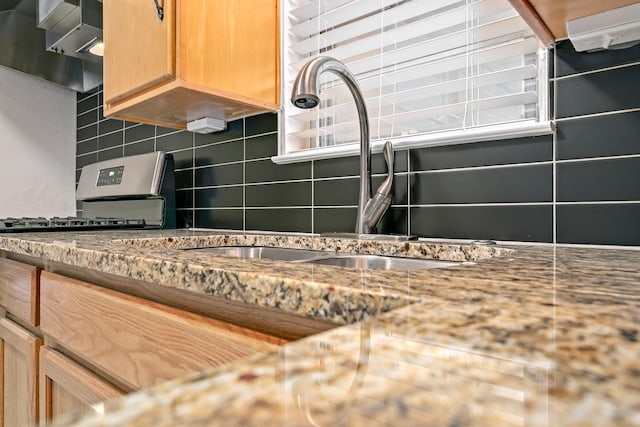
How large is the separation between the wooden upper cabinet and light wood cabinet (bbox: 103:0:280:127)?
81cm

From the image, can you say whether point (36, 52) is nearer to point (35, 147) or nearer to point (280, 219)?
point (35, 147)

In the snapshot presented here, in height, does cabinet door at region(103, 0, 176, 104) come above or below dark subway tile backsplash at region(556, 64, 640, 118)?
above

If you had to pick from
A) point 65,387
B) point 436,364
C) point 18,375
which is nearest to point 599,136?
point 436,364

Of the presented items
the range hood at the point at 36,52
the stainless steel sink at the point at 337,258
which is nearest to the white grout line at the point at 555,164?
the stainless steel sink at the point at 337,258

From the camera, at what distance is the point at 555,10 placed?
74 centimetres

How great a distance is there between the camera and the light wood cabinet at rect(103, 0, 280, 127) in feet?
3.96

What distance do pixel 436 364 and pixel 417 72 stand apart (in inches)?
40.5

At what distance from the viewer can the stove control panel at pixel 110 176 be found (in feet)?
5.74

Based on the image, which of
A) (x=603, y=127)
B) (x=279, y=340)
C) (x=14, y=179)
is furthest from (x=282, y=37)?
(x=14, y=179)

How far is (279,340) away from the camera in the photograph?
473 millimetres

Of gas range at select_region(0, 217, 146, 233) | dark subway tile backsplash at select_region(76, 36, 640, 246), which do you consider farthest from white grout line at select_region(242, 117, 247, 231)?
gas range at select_region(0, 217, 146, 233)

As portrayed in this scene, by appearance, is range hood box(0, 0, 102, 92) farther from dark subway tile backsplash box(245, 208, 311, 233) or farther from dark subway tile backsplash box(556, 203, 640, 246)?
dark subway tile backsplash box(556, 203, 640, 246)

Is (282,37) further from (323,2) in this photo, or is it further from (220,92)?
(220,92)

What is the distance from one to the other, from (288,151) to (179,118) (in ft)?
1.58
